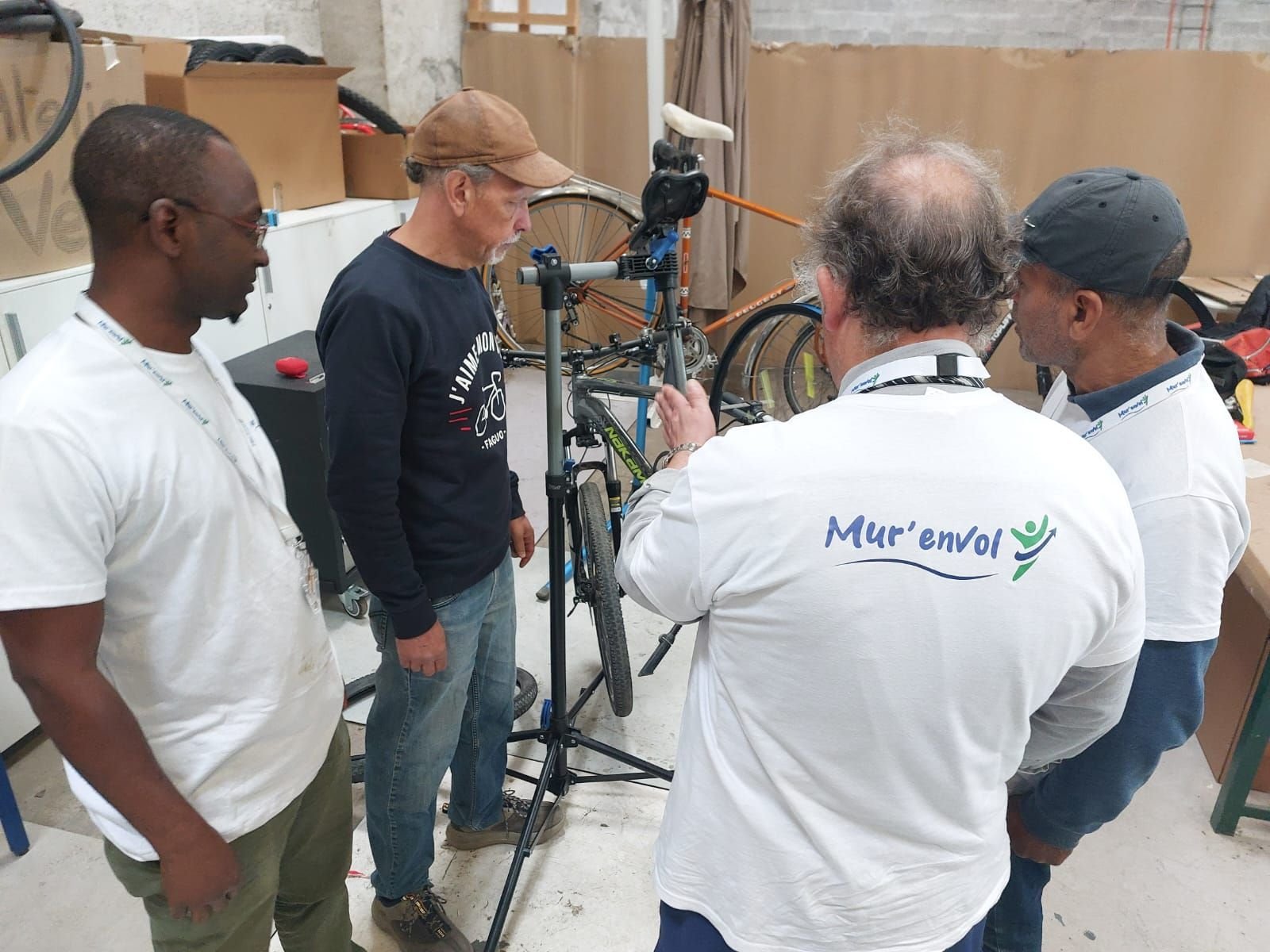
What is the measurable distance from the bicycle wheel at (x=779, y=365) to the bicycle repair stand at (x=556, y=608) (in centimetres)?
182

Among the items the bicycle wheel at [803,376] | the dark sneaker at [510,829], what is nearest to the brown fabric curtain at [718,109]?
the bicycle wheel at [803,376]

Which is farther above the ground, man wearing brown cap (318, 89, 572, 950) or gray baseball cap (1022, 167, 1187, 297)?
gray baseball cap (1022, 167, 1187, 297)

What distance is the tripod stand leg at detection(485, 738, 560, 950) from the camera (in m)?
1.56

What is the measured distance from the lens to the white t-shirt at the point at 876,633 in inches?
28.5

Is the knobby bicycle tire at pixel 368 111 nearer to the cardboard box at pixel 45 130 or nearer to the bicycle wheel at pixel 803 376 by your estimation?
the cardboard box at pixel 45 130

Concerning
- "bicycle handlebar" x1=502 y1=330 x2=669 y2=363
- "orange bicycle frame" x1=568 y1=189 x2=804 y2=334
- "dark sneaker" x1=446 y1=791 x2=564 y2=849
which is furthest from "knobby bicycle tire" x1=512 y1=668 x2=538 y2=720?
"orange bicycle frame" x1=568 y1=189 x2=804 y2=334

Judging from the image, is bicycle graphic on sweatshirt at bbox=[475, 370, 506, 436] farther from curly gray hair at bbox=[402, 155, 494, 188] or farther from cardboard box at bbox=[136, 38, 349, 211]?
cardboard box at bbox=[136, 38, 349, 211]

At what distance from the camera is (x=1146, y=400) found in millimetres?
1068

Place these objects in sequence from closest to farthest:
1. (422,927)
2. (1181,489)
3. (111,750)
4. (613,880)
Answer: (111,750) → (1181,489) → (422,927) → (613,880)

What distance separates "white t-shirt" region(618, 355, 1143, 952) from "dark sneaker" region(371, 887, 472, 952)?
88 cm

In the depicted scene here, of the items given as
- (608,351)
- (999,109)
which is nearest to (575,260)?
(999,109)

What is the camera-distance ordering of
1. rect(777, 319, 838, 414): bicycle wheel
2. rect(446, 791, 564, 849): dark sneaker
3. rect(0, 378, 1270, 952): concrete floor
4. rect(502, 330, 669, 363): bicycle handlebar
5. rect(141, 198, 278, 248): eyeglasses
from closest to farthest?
rect(141, 198, 278, 248): eyeglasses → rect(0, 378, 1270, 952): concrete floor → rect(446, 791, 564, 849): dark sneaker → rect(502, 330, 669, 363): bicycle handlebar → rect(777, 319, 838, 414): bicycle wheel

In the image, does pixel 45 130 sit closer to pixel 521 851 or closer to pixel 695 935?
pixel 521 851

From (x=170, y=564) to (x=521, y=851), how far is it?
1049mm
